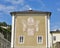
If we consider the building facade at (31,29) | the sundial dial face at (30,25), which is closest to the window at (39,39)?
the building facade at (31,29)

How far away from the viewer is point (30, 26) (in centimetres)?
4566

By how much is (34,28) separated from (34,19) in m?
1.94

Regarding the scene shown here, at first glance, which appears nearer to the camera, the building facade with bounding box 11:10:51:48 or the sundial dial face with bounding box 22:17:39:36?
the building facade with bounding box 11:10:51:48

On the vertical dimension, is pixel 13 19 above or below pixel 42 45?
above

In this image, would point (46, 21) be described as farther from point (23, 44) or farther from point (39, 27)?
point (23, 44)

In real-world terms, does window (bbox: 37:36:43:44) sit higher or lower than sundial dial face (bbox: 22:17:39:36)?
lower

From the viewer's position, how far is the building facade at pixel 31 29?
44.6 meters

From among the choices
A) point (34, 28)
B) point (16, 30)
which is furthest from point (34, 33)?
point (16, 30)

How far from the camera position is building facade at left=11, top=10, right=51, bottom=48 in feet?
146

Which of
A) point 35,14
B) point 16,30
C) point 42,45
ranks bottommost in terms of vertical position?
point 42,45

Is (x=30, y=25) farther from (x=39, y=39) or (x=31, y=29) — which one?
(x=39, y=39)

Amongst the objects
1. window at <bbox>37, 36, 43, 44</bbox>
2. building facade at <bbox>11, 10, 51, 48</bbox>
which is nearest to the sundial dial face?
building facade at <bbox>11, 10, 51, 48</bbox>

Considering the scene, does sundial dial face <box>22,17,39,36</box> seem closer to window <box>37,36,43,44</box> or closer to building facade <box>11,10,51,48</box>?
building facade <box>11,10,51,48</box>

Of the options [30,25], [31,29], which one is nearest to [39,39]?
[31,29]
